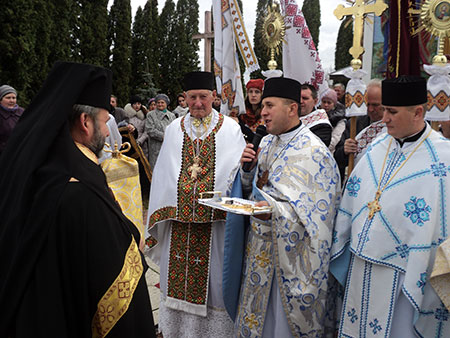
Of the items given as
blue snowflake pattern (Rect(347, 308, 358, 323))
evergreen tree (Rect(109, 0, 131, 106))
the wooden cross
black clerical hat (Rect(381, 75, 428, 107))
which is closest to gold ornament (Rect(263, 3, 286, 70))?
black clerical hat (Rect(381, 75, 428, 107))

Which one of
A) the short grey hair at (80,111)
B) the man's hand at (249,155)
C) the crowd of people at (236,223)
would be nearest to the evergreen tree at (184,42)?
Result: the crowd of people at (236,223)

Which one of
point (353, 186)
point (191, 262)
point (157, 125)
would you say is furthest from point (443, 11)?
point (157, 125)

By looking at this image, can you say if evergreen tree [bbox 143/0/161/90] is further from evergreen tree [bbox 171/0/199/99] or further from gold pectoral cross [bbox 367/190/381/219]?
gold pectoral cross [bbox 367/190/381/219]

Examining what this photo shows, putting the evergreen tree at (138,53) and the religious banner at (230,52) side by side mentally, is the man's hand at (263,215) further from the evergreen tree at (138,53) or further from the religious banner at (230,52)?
the evergreen tree at (138,53)

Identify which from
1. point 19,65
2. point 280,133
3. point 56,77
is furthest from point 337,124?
point 19,65

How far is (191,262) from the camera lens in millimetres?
3752

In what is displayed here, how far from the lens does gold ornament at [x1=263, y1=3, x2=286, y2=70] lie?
3645 mm

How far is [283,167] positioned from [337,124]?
6.54 feet

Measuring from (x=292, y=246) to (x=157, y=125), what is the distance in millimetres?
6534

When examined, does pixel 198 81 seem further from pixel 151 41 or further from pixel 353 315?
pixel 151 41

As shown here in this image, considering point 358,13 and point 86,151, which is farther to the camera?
point 358,13

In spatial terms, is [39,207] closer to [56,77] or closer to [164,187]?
[56,77]

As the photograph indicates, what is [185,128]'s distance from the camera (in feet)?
12.9

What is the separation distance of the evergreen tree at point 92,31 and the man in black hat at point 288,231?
10.6 metres
